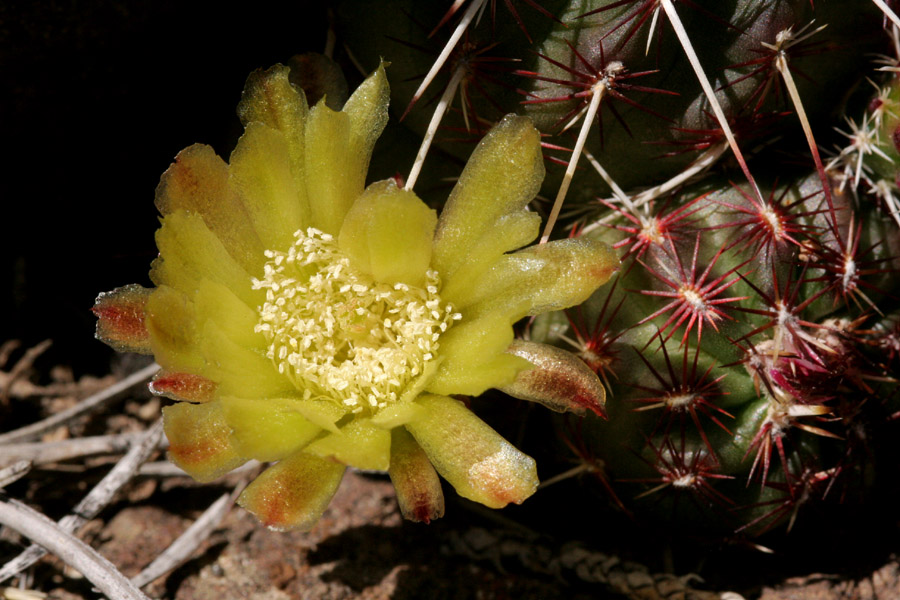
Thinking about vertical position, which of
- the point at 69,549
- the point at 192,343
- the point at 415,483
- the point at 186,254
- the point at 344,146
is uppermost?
the point at 344,146

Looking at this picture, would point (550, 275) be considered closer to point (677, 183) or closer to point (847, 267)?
point (677, 183)

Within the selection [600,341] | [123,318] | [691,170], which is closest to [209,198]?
[123,318]

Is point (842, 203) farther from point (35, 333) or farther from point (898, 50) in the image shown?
point (35, 333)

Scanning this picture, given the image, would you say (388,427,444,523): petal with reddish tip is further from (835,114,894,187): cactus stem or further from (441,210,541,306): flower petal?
(835,114,894,187): cactus stem

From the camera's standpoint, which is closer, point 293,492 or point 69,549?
point 293,492

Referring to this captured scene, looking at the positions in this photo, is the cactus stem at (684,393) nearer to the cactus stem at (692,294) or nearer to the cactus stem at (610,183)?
the cactus stem at (692,294)

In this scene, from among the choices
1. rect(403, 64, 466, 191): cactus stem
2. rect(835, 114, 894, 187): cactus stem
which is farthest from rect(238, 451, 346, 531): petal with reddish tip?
rect(835, 114, 894, 187): cactus stem

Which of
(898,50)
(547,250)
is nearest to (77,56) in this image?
(547,250)

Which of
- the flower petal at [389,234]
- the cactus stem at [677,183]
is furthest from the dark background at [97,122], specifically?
the cactus stem at [677,183]
